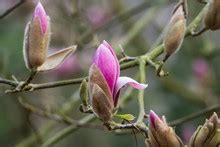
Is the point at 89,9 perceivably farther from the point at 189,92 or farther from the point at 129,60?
the point at 129,60

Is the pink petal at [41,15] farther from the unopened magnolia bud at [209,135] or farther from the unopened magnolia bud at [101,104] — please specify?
the unopened magnolia bud at [209,135]

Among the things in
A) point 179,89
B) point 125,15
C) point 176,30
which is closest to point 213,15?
point 176,30

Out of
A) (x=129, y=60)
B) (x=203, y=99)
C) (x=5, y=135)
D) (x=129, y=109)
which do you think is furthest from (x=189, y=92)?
(x=129, y=60)

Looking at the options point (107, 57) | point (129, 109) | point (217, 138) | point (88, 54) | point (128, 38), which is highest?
point (107, 57)

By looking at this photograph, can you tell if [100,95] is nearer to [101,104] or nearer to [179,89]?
[101,104]

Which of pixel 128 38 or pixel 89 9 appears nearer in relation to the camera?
pixel 128 38

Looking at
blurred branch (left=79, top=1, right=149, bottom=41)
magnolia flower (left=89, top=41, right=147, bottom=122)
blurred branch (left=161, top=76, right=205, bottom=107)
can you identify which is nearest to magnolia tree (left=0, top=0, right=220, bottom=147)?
magnolia flower (left=89, top=41, right=147, bottom=122)

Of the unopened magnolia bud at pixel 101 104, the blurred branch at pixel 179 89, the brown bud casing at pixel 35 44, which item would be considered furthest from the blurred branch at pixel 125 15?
the unopened magnolia bud at pixel 101 104

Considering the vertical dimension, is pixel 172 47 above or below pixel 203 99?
above
